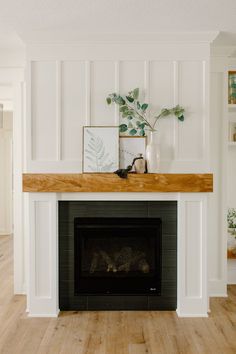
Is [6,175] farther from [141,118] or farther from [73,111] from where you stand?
[141,118]

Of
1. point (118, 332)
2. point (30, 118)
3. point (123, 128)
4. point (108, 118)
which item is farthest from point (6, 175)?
point (118, 332)

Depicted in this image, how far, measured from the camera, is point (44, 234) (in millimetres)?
3918

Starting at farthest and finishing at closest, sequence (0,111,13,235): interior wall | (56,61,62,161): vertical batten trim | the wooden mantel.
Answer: (0,111,13,235): interior wall
(56,61,62,161): vertical batten trim
the wooden mantel

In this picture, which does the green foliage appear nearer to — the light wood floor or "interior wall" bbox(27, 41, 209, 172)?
"interior wall" bbox(27, 41, 209, 172)

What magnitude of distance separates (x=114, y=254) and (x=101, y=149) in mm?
995

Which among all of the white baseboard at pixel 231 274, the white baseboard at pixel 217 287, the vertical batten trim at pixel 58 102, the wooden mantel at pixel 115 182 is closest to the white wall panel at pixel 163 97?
the wooden mantel at pixel 115 182

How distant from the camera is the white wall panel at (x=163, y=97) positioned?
3.93 meters

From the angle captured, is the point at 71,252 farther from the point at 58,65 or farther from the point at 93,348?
the point at 58,65

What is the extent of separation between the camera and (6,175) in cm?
899

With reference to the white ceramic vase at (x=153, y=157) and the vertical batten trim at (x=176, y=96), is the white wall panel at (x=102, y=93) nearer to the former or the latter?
the white ceramic vase at (x=153, y=157)

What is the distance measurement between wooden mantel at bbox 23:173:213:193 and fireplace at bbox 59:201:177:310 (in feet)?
0.71

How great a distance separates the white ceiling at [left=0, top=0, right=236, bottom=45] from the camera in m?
3.20

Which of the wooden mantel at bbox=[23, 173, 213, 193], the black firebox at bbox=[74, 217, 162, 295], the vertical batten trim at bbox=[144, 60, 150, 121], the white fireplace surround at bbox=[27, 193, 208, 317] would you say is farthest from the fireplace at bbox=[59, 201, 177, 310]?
the vertical batten trim at bbox=[144, 60, 150, 121]

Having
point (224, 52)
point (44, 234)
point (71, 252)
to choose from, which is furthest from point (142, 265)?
point (224, 52)
